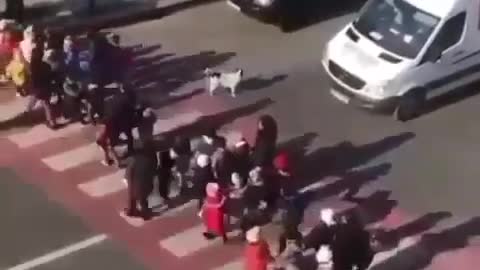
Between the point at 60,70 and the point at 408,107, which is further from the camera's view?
the point at 408,107

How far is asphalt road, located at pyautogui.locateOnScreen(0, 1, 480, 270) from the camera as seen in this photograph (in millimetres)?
17391

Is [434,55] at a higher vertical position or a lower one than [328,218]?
higher

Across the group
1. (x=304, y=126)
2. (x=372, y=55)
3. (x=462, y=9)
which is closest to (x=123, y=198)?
(x=304, y=126)

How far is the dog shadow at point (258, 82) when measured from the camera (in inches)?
850

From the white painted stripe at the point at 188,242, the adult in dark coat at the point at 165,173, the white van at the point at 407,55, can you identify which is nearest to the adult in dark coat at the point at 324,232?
the white painted stripe at the point at 188,242

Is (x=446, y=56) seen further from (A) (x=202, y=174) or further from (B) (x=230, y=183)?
(A) (x=202, y=174)

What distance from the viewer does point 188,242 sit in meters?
17.1

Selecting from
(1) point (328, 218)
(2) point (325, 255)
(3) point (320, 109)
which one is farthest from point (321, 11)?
(2) point (325, 255)

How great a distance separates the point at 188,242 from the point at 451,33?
677 cm

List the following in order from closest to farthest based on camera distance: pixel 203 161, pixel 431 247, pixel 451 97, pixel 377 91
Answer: pixel 431 247 → pixel 203 161 → pixel 377 91 → pixel 451 97

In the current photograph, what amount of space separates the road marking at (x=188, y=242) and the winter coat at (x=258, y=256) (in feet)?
4.54

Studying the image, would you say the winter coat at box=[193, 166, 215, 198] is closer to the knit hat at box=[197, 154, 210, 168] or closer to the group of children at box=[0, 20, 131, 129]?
the knit hat at box=[197, 154, 210, 168]

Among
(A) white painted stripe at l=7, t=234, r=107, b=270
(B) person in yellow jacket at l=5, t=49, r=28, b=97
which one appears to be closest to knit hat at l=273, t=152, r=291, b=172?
(A) white painted stripe at l=7, t=234, r=107, b=270

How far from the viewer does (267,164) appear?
17625 mm
